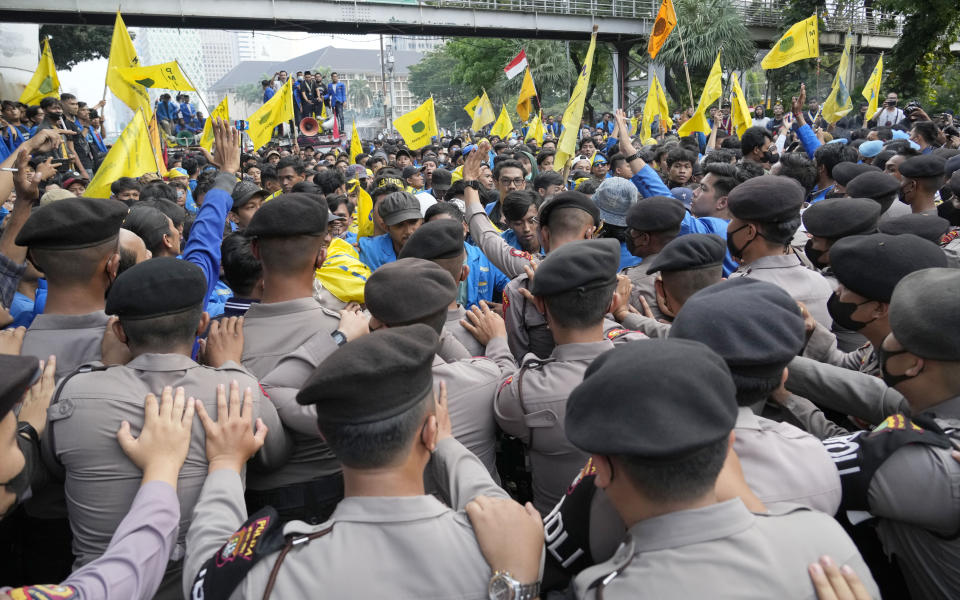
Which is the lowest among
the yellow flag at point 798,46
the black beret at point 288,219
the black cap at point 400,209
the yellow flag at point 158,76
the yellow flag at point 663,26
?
the black cap at point 400,209

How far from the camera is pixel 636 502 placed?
150 cm

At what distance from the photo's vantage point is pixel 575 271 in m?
2.46

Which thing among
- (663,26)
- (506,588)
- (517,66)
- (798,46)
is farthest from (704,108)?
(506,588)

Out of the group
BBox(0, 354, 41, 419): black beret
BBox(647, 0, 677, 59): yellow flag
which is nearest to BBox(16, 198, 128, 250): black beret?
BBox(0, 354, 41, 419): black beret

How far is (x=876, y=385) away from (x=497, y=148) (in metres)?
9.82

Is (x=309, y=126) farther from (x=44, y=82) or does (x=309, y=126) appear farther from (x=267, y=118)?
(x=267, y=118)

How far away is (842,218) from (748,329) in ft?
6.47

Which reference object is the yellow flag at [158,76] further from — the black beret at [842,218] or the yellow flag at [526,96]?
the yellow flag at [526,96]

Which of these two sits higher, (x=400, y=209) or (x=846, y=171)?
(x=846, y=171)

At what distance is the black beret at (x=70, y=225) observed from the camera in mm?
2656

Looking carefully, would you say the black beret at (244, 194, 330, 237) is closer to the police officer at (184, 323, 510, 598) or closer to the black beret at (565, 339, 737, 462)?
the police officer at (184, 323, 510, 598)

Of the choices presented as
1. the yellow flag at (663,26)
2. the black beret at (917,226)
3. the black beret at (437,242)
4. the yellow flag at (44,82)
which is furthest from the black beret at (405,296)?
the yellow flag at (663,26)

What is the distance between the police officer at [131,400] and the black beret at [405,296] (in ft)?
1.74

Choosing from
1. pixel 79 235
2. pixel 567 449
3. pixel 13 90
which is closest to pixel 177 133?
pixel 13 90
